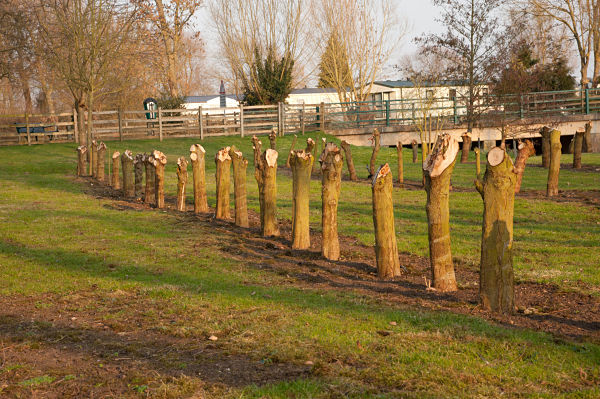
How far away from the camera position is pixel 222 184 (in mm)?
12047

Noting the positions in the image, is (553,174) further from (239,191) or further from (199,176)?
(199,176)

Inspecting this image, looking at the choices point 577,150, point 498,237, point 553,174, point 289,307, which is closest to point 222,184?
point 289,307

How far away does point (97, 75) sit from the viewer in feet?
78.2

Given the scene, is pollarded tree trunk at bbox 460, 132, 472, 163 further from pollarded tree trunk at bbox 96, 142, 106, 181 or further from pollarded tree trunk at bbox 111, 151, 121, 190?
pollarded tree trunk at bbox 96, 142, 106, 181

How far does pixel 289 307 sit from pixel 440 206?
76.8 inches

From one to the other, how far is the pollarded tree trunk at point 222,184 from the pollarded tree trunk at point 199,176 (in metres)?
0.71

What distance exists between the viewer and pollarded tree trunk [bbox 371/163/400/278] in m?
7.70

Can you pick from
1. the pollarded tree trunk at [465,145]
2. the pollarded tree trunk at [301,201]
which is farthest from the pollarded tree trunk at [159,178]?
the pollarded tree trunk at [465,145]

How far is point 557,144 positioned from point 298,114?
22.4 meters

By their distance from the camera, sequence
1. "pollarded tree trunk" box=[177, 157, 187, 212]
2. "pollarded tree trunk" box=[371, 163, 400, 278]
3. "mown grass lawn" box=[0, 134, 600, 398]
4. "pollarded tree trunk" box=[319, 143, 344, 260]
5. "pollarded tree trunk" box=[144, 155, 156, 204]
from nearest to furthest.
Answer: "mown grass lawn" box=[0, 134, 600, 398]
"pollarded tree trunk" box=[371, 163, 400, 278]
"pollarded tree trunk" box=[319, 143, 344, 260]
"pollarded tree trunk" box=[177, 157, 187, 212]
"pollarded tree trunk" box=[144, 155, 156, 204]

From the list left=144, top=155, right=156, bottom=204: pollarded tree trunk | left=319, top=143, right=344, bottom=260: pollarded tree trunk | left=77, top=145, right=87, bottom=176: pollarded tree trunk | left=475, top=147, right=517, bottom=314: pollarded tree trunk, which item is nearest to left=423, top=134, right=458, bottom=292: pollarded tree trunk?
left=475, top=147, right=517, bottom=314: pollarded tree trunk

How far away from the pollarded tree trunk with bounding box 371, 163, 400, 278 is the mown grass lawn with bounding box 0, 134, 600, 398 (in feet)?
3.84

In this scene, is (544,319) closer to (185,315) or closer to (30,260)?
(185,315)

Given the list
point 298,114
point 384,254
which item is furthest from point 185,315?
point 298,114
